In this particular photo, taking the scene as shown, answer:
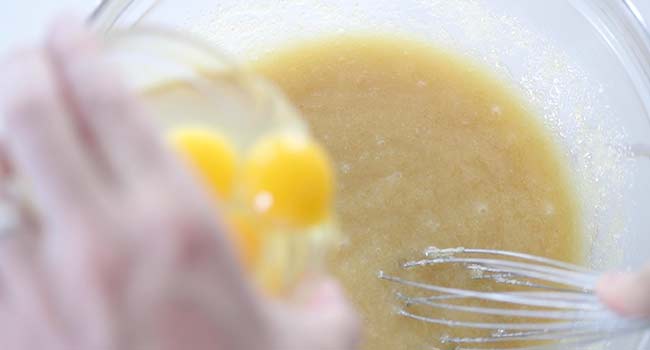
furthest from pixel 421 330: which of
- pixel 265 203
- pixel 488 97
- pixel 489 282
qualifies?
pixel 265 203

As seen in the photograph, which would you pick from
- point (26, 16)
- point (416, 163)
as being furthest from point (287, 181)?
point (26, 16)

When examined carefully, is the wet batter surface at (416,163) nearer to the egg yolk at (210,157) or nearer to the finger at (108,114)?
the egg yolk at (210,157)

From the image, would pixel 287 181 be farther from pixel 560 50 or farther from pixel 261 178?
pixel 560 50

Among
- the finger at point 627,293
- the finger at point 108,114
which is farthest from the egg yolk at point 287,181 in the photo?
the finger at point 627,293

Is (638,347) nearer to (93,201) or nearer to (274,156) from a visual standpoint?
(274,156)

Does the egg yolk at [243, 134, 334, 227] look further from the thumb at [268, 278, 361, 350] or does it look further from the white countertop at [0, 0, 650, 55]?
the white countertop at [0, 0, 650, 55]

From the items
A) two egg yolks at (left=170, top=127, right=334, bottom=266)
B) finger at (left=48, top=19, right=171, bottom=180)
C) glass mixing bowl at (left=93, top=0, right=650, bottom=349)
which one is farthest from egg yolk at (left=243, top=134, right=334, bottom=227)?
glass mixing bowl at (left=93, top=0, right=650, bottom=349)
